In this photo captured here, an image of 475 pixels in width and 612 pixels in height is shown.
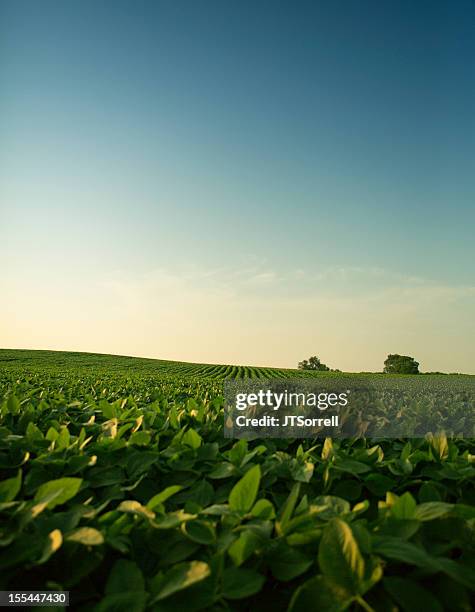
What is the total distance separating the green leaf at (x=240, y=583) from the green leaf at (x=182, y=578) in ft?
0.19

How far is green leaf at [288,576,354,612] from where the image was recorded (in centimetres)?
105

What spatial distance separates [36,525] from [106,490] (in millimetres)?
587

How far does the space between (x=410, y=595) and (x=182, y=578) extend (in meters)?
0.53

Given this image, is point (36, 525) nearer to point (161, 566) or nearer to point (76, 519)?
point (76, 519)

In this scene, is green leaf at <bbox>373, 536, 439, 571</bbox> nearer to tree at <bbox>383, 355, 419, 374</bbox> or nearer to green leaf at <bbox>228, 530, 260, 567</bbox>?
green leaf at <bbox>228, 530, 260, 567</bbox>

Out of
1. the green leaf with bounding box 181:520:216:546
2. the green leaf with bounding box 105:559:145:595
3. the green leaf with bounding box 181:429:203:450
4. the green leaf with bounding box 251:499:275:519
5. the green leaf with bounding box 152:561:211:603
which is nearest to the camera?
the green leaf with bounding box 152:561:211:603

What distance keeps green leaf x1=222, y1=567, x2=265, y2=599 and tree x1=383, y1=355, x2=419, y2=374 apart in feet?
278

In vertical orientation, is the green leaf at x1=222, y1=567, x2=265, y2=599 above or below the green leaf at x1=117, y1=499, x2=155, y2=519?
below

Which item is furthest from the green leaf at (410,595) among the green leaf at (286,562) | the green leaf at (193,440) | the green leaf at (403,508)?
the green leaf at (193,440)

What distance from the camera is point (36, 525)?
136 centimetres

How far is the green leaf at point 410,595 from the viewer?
1.05 m

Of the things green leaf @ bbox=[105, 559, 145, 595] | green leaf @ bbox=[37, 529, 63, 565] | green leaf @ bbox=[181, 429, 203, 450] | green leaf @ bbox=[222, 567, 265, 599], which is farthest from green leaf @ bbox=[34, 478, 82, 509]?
green leaf @ bbox=[181, 429, 203, 450]

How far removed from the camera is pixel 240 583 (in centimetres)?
113

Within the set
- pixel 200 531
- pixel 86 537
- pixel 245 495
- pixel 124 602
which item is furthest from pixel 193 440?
pixel 124 602
